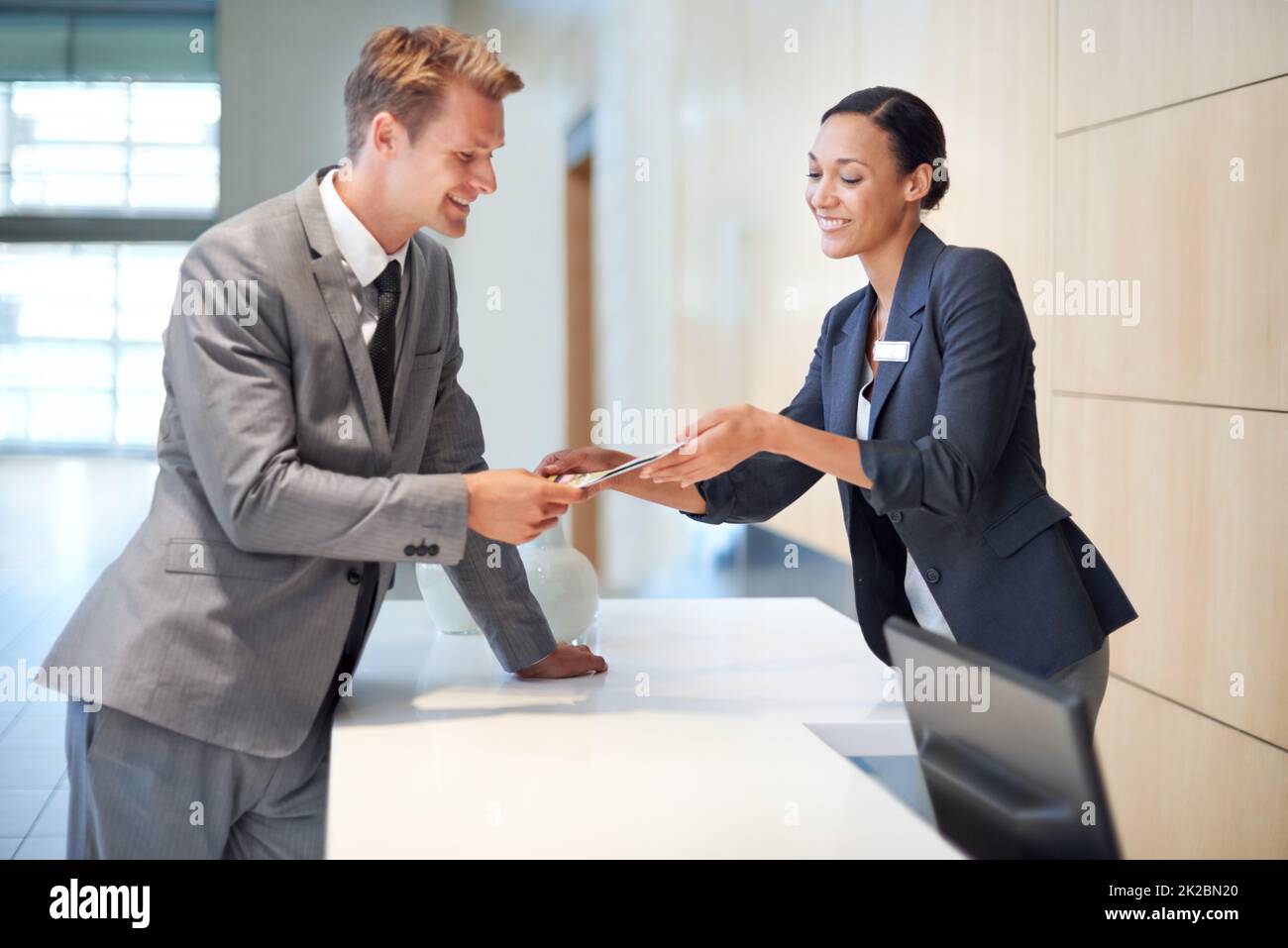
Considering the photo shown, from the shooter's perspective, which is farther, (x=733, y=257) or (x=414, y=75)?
(x=733, y=257)

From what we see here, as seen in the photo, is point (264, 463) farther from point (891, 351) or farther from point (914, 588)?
point (914, 588)

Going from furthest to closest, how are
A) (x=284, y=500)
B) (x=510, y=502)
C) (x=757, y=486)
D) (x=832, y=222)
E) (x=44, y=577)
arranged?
(x=44, y=577)
(x=757, y=486)
(x=832, y=222)
(x=510, y=502)
(x=284, y=500)

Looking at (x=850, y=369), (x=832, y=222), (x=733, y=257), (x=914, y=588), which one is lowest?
(x=914, y=588)

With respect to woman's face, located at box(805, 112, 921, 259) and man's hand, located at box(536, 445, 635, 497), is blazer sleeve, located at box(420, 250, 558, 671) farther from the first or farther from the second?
woman's face, located at box(805, 112, 921, 259)

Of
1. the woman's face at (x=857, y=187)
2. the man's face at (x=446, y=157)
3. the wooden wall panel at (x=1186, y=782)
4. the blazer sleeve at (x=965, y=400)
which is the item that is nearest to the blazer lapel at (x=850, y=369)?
the woman's face at (x=857, y=187)

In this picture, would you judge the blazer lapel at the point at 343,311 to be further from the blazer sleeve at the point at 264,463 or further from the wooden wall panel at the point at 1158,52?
the wooden wall panel at the point at 1158,52

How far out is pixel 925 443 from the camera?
2.15 metres

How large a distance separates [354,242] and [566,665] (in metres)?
0.82

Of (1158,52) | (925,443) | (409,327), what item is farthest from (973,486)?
(1158,52)

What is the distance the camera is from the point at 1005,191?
395 cm

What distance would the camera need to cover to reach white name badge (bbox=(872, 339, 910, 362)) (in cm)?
234

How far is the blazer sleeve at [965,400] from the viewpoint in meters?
2.14

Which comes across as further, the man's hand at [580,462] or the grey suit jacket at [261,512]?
the man's hand at [580,462]
